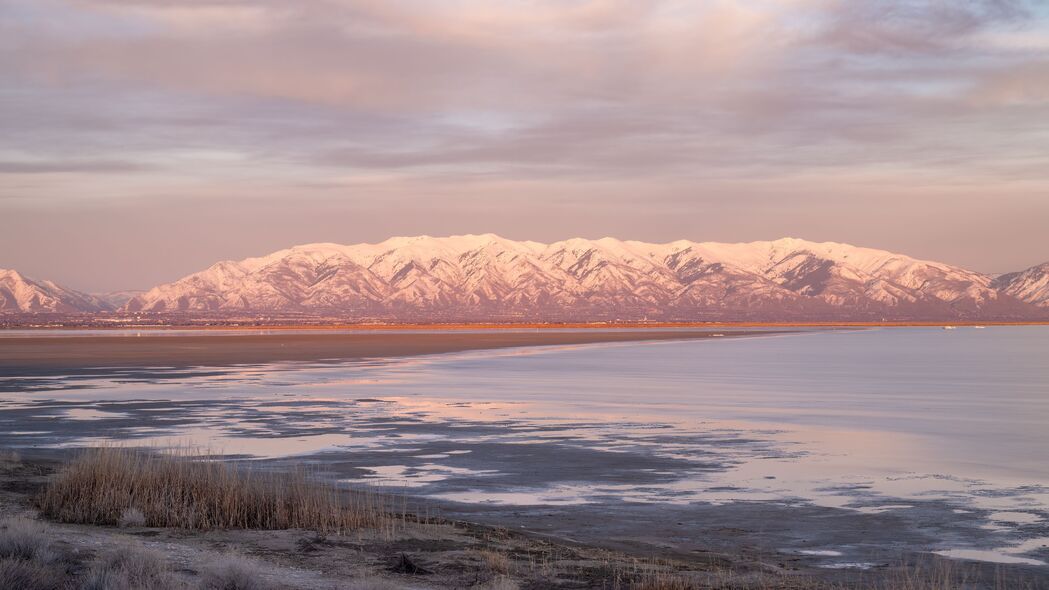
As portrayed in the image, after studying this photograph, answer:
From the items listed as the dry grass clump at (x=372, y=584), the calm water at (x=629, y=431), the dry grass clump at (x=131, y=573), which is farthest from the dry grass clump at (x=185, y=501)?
the calm water at (x=629, y=431)

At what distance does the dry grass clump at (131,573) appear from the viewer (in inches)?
425

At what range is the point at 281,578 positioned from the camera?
12469mm

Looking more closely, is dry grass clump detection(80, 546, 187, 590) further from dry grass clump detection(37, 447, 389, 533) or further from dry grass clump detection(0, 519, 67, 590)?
dry grass clump detection(37, 447, 389, 533)

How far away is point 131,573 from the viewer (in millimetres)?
11383

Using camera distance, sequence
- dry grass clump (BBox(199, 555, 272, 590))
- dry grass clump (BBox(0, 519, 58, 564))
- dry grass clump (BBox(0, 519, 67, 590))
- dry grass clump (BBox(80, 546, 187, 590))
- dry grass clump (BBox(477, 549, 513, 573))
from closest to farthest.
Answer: dry grass clump (BBox(80, 546, 187, 590)) → dry grass clump (BBox(0, 519, 67, 590)) → dry grass clump (BBox(199, 555, 272, 590)) → dry grass clump (BBox(0, 519, 58, 564)) → dry grass clump (BBox(477, 549, 513, 573))

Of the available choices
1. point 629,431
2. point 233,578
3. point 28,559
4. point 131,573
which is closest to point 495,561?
point 233,578

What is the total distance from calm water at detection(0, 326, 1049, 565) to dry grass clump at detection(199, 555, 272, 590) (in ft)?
25.0

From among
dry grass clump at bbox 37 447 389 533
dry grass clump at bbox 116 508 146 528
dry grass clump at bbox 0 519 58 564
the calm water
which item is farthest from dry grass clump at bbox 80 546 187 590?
the calm water

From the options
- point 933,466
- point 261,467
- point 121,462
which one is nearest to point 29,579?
point 121,462

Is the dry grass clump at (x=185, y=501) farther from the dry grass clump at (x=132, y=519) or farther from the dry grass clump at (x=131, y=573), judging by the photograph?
the dry grass clump at (x=131, y=573)

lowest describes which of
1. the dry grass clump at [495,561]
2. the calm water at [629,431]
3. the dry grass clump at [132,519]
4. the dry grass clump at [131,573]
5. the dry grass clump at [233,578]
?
the calm water at [629,431]

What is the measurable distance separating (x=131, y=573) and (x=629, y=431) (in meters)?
19.1

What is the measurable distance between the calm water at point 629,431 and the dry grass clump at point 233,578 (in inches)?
300

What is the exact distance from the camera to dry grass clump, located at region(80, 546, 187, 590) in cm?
1080
